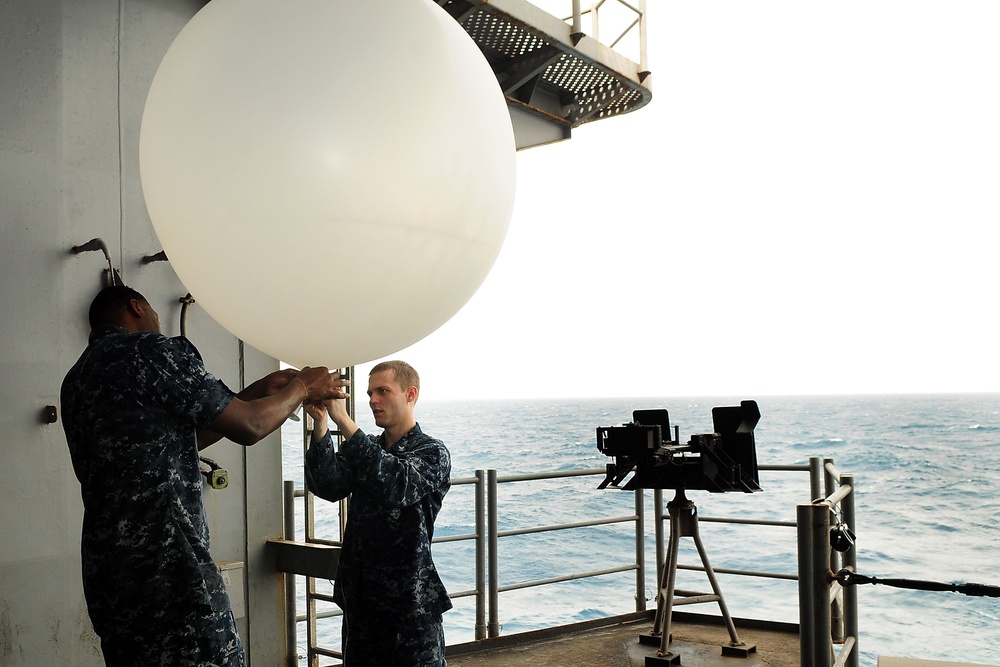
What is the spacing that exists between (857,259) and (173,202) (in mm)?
44521

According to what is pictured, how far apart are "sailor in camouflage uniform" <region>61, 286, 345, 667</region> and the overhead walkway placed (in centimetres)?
218

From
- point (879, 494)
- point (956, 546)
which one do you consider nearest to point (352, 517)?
point (956, 546)

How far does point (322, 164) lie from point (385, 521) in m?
1.29

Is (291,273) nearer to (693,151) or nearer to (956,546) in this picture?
(956,546)

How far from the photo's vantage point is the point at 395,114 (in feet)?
4.09

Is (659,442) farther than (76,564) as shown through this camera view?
Yes

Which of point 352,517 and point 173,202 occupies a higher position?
point 173,202

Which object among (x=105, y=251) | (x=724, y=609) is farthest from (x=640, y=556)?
(x=105, y=251)

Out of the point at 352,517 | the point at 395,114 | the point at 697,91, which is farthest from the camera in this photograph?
the point at 697,91

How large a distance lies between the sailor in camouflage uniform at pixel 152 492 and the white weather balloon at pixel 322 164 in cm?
31

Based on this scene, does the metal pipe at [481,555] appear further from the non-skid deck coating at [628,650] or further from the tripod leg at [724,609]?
the tripod leg at [724,609]

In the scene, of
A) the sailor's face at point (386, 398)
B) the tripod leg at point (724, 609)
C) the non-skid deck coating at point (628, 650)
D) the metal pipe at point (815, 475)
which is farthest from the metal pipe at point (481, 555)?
the sailor's face at point (386, 398)

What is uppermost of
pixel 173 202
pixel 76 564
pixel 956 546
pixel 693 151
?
pixel 693 151

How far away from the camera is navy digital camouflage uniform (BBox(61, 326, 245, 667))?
166cm
